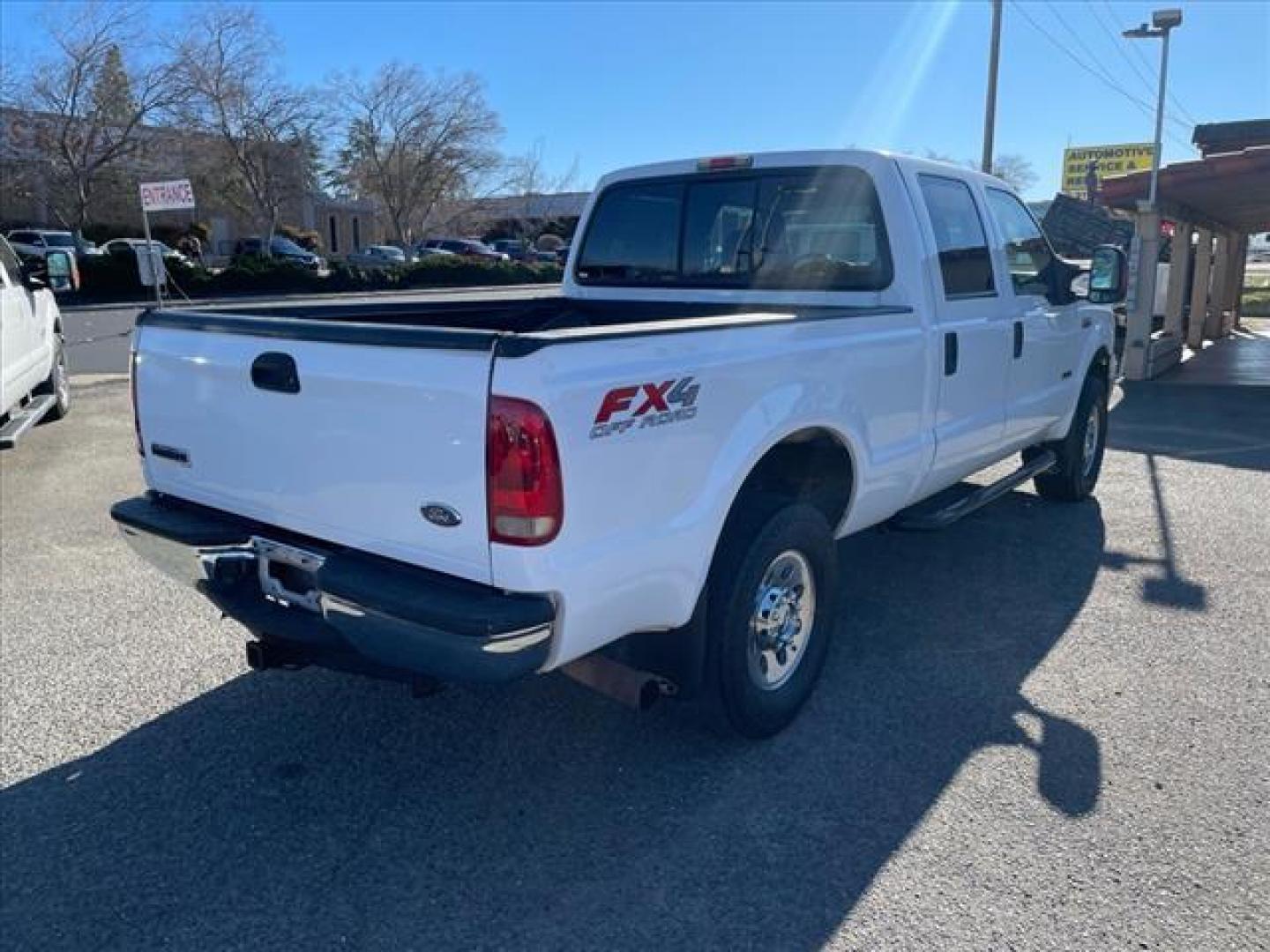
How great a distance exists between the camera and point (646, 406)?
8.82ft

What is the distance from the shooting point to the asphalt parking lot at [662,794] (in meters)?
2.64

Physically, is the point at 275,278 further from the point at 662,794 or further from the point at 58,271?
the point at 662,794

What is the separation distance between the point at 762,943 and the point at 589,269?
351 centimetres

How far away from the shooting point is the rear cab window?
14.1 feet

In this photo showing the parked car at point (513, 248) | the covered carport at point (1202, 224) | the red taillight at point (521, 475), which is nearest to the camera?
the red taillight at point (521, 475)

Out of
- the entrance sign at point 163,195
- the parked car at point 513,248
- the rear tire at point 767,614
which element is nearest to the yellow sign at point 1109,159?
the parked car at point 513,248

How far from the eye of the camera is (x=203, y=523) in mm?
3291

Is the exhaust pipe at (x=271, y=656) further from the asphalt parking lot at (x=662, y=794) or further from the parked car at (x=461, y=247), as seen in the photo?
the parked car at (x=461, y=247)

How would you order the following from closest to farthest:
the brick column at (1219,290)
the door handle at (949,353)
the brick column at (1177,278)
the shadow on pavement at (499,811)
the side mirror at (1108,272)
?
the shadow on pavement at (499,811) < the door handle at (949,353) < the side mirror at (1108,272) < the brick column at (1177,278) < the brick column at (1219,290)

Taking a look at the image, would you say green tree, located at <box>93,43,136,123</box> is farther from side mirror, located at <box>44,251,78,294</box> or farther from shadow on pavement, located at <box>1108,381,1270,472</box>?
shadow on pavement, located at <box>1108,381,1270,472</box>

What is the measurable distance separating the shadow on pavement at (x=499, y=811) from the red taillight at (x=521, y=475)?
1.04 meters

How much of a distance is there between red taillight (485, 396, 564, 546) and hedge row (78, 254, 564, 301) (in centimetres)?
2968

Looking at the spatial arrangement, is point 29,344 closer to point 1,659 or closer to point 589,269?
point 1,659

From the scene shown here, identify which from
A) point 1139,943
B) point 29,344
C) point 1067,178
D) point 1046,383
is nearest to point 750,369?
point 1139,943
